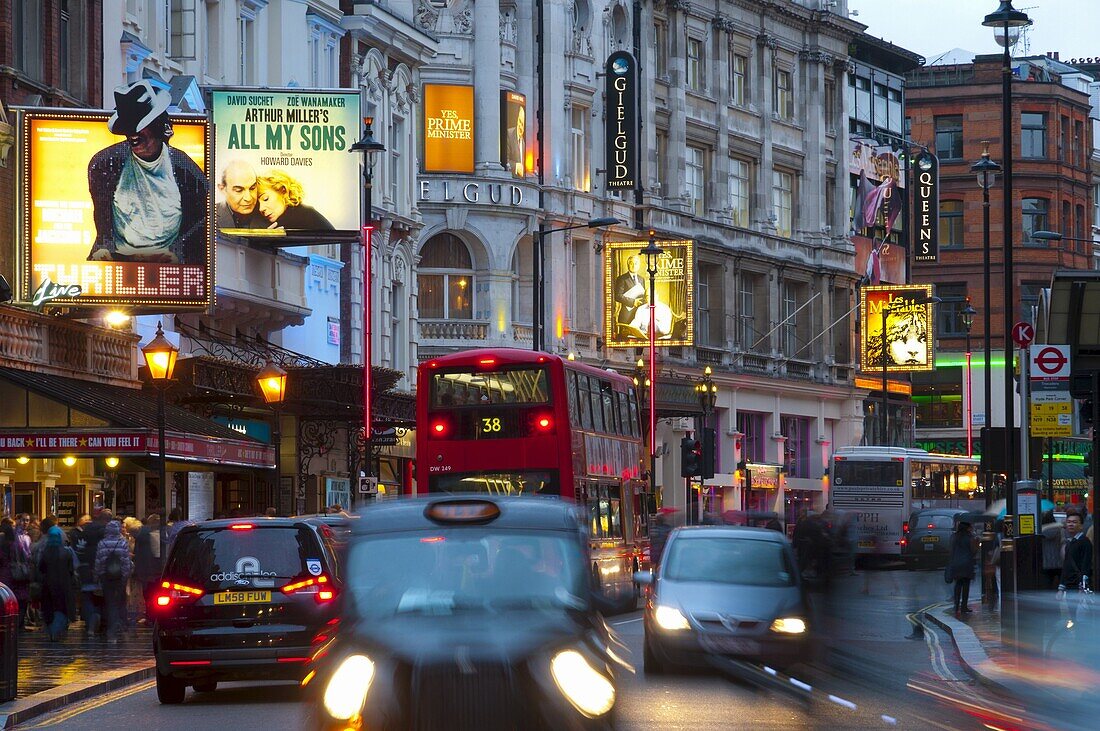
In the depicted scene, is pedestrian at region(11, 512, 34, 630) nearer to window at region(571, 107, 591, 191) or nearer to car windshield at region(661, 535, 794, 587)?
car windshield at region(661, 535, 794, 587)

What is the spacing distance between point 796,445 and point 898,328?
5.95 metres

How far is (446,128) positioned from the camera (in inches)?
2477

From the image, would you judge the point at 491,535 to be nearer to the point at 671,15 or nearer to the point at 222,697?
the point at 222,697

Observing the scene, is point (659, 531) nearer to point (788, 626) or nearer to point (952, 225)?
point (788, 626)

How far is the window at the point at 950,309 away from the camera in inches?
4117

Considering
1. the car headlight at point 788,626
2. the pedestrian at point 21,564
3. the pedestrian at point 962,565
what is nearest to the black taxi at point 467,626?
the car headlight at point 788,626

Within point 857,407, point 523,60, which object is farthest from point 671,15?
point 857,407

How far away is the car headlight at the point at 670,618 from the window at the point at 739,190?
55.7 meters

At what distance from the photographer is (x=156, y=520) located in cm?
3067

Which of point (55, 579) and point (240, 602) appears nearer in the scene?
point (240, 602)

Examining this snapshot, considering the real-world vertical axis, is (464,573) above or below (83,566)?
above

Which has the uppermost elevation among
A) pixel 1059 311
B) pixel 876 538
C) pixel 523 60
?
pixel 523 60

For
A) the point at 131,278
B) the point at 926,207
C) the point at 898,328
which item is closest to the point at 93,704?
the point at 131,278

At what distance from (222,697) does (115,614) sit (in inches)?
312
